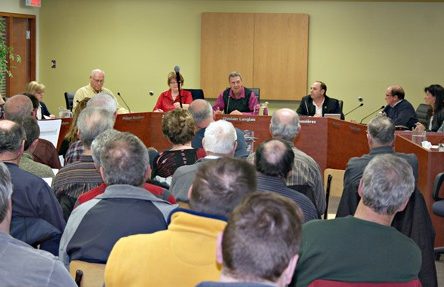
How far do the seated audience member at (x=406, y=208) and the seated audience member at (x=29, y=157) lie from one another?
1.76m

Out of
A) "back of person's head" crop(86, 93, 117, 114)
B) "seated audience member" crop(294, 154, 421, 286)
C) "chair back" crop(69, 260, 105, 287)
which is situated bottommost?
"chair back" crop(69, 260, 105, 287)

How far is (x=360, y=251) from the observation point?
2.96 metres

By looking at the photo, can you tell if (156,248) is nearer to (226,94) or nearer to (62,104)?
(226,94)

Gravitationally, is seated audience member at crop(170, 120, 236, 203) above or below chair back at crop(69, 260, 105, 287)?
above

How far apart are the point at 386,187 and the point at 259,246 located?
4.86ft

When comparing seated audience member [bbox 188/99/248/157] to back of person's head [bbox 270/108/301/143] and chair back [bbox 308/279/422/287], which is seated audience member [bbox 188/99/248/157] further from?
chair back [bbox 308/279/422/287]

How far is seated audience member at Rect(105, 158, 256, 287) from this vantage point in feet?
8.55

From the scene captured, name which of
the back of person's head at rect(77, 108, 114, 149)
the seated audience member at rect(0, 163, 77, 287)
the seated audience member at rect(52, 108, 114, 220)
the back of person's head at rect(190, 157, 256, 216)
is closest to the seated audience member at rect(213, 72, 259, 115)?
the back of person's head at rect(77, 108, 114, 149)

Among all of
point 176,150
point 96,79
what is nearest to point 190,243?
point 176,150

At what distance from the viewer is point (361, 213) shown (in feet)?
10.5

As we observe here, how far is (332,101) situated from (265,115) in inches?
39.8

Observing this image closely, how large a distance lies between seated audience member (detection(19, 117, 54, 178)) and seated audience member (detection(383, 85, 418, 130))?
20.3ft

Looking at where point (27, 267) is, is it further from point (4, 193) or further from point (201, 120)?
point (201, 120)

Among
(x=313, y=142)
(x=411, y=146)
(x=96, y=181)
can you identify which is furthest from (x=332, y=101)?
(x=96, y=181)
